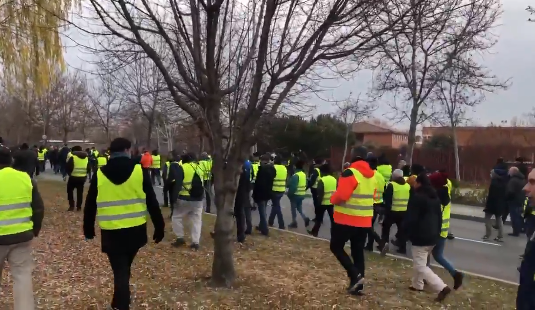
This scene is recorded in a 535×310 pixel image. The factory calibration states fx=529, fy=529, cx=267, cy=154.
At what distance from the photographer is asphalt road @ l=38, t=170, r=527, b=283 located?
9.41 metres

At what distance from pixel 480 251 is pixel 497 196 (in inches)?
67.1

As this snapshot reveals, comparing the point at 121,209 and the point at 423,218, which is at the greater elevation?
the point at 121,209

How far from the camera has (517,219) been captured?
13.0m

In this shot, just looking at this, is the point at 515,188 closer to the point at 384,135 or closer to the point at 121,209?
the point at 121,209

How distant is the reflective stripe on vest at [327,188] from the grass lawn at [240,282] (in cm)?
157

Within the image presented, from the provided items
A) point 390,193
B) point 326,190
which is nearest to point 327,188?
point 326,190

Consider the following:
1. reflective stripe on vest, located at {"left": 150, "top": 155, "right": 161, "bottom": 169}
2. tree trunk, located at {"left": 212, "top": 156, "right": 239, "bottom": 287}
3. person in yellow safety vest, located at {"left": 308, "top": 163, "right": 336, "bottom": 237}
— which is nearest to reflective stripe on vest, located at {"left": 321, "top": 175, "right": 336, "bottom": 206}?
person in yellow safety vest, located at {"left": 308, "top": 163, "right": 336, "bottom": 237}

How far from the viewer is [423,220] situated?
22.0 feet

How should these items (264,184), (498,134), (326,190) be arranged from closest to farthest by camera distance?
1. (326,190)
2. (264,184)
3. (498,134)

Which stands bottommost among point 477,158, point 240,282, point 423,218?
point 240,282

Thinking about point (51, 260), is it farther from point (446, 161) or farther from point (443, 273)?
point (446, 161)

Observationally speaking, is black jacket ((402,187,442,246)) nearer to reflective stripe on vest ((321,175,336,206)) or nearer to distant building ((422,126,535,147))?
reflective stripe on vest ((321,175,336,206))

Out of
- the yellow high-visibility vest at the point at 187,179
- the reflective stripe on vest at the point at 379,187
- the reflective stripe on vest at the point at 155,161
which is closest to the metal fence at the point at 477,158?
the reflective stripe on vest at the point at 155,161

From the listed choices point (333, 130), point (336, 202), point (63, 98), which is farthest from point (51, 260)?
point (63, 98)
